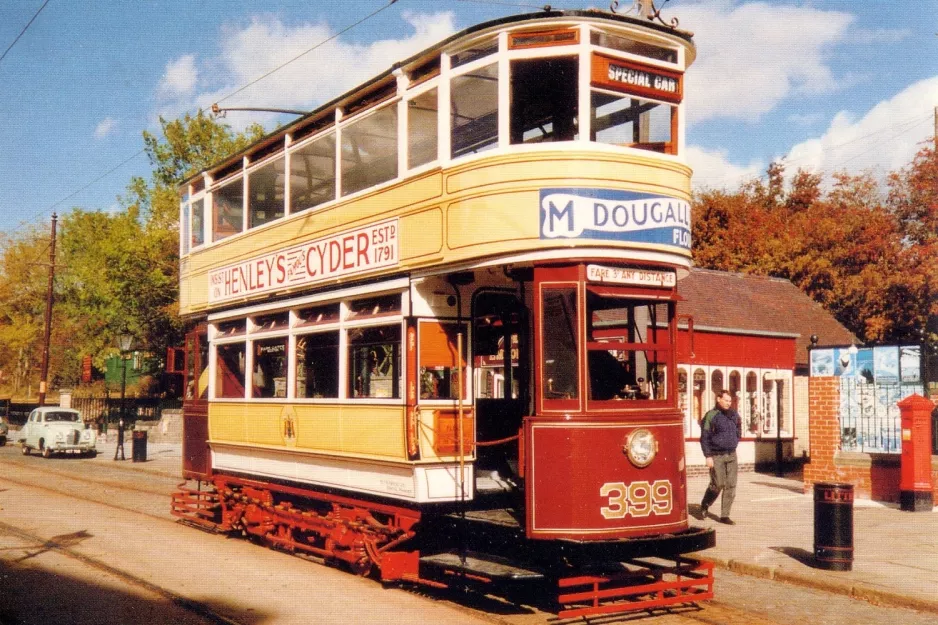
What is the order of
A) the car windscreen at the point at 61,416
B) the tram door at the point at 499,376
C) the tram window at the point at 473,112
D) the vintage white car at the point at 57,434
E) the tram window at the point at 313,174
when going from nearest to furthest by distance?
the tram window at the point at 473,112 → the tram door at the point at 499,376 → the tram window at the point at 313,174 → the vintage white car at the point at 57,434 → the car windscreen at the point at 61,416

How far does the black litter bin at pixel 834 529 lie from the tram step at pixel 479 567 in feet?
12.1

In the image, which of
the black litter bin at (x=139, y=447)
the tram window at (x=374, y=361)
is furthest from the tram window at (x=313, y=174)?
the black litter bin at (x=139, y=447)

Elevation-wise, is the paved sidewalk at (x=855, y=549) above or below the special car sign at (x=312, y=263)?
below

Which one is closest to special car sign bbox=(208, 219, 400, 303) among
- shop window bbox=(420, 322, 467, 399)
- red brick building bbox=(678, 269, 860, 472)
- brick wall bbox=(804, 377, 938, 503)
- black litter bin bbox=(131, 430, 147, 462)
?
shop window bbox=(420, 322, 467, 399)

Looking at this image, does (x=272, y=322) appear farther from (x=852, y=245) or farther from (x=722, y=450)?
(x=852, y=245)

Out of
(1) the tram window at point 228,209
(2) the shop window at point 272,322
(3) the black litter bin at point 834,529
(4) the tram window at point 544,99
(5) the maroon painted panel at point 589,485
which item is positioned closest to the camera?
(5) the maroon painted panel at point 589,485

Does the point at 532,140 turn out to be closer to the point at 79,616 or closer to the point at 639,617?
the point at 639,617

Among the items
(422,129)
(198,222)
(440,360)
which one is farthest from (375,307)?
(198,222)

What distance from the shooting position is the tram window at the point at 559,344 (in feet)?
26.5

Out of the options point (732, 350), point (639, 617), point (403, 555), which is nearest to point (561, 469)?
point (639, 617)

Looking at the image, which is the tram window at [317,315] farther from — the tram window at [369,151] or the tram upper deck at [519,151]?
the tram window at [369,151]

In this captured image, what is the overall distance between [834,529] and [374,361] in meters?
4.81

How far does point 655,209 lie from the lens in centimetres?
846

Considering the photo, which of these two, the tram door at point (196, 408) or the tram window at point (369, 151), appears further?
the tram door at point (196, 408)
